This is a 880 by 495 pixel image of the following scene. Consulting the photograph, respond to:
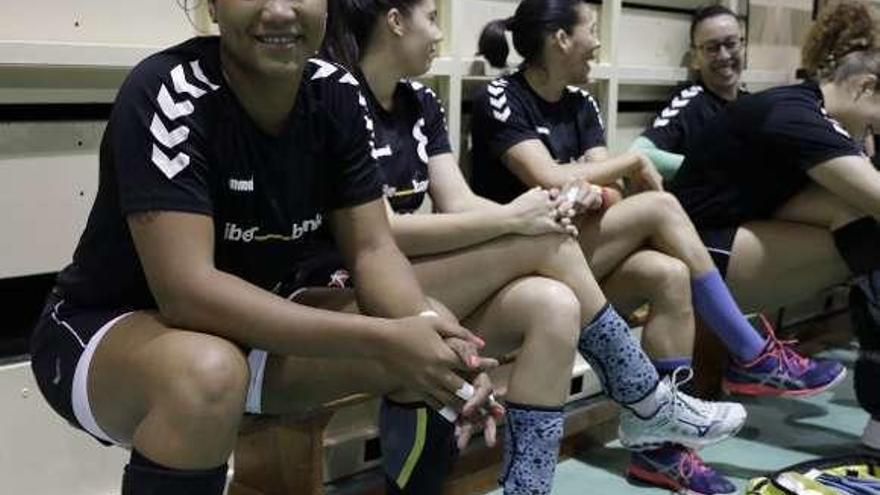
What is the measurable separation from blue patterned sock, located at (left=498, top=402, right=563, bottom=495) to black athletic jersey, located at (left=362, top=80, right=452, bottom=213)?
17.2 inches

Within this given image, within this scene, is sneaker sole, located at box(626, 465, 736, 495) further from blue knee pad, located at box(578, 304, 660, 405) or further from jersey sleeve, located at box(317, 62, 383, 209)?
jersey sleeve, located at box(317, 62, 383, 209)

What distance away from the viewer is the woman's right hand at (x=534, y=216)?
1521 mm

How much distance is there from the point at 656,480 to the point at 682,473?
0.22ft

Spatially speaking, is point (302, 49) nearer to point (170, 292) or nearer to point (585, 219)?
point (170, 292)

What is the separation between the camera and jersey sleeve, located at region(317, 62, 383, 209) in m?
1.23

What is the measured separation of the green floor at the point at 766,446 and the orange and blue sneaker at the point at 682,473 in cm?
4

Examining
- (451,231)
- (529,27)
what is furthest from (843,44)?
(451,231)

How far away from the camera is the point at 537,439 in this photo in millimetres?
1473

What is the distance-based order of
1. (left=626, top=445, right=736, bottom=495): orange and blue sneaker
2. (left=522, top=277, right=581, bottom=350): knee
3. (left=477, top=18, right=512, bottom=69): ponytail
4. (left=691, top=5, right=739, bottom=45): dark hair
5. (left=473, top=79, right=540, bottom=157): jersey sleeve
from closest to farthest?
(left=522, top=277, right=581, bottom=350): knee < (left=626, top=445, right=736, bottom=495): orange and blue sneaker < (left=473, top=79, right=540, bottom=157): jersey sleeve < (left=477, top=18, right=512, bottom=69): ponytail < (left=691, top=5, right=739, bottom=45): dark hair

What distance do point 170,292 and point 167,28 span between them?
0.81m

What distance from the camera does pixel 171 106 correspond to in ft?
3.52

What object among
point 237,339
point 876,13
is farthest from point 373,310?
point 876,13

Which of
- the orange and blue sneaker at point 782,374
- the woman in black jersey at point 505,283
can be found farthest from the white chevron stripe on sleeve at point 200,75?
the orange and blue sneaker at point 782,374

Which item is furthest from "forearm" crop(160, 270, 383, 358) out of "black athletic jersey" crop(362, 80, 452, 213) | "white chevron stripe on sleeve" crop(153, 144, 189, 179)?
"black athletic jersey" crop(362, 80, 452, 213)
